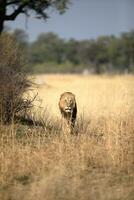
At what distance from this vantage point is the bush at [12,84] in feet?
36.7

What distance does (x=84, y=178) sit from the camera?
8352 mm

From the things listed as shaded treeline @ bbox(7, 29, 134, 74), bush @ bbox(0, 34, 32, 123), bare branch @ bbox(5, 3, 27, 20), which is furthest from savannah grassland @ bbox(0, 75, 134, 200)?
shaded treeline @ bbox(7, 29, 134, 74)

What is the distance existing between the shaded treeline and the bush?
51908 millimetres

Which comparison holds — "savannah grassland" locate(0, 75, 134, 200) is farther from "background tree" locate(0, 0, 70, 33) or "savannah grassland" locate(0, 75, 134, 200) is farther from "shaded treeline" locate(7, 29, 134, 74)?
"shaded treeline" locate(7, 29, 134, 74)

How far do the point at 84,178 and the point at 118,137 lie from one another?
1693 mm

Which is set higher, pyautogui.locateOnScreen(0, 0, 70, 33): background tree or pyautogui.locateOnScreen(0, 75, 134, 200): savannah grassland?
pyautogui.locateOnScreen(0, 0, 70, 33): background tree

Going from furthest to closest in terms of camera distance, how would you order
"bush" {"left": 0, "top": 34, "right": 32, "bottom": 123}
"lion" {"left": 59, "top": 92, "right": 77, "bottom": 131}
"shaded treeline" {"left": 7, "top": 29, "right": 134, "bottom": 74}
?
"shaded treeline" {"left": 7, "top": 29, "right": 134, "bottom": 74} < "lion" {"left": 59, "top": 92, "right": 77, "bottom": 131} < "bush" {"left": 0, "top": 34, "right": 32, "bottom": 123}

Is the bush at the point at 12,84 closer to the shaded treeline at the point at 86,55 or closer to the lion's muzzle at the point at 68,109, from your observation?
the lion's muzzle at the point at 68,109

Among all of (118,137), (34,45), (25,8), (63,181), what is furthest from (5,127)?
(34,45)

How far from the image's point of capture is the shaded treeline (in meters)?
76.2

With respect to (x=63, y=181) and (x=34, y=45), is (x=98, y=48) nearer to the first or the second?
(x=34, y=45)

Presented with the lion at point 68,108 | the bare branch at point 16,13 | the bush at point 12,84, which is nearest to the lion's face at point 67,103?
the lion at point 68,108

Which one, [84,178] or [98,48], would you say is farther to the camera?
[98,48]

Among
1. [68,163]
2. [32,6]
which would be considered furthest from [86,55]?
[68,163]
